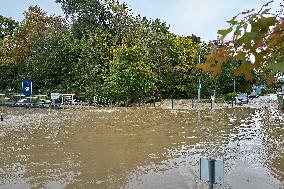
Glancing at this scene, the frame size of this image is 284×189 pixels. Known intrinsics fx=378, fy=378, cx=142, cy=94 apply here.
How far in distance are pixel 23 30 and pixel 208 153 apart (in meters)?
42.1

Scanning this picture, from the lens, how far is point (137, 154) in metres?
12.6

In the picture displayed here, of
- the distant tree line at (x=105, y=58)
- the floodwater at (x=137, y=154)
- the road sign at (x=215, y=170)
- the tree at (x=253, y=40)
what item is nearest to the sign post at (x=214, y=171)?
the road sign at (x=215, y=170)

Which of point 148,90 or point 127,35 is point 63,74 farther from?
point 148,90

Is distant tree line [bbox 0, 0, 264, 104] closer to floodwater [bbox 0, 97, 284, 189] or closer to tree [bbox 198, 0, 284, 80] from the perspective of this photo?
floodwater [bbox 0, 97, 284, 189]

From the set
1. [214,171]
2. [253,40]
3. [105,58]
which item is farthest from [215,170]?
[105,58]

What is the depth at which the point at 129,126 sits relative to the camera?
1981 centimetres

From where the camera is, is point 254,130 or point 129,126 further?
point 129,126

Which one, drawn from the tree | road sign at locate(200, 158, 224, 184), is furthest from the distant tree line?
the tree

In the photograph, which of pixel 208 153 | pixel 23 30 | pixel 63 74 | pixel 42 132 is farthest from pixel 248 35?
pixel 23 30

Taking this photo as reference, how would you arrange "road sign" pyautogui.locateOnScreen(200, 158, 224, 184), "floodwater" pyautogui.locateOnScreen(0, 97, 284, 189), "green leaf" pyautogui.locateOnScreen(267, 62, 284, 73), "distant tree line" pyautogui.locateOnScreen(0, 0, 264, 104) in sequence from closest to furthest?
"green leaf" pyautogui.locateOnScreen(267, 62, 284, 73) < "road sign" pyautogui.locateOnScreen(200, 158, 224, 184) < "floodwater" pyautogui.locateOnScreen(0, 97, 284, 189) < "distant tree line" pyautogui.locateOnScreen(0, 0, 264, 104)

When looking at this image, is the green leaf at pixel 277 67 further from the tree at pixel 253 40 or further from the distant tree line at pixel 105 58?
the distant tree line at pixel 105 58

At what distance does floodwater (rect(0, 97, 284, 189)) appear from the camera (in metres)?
9.55

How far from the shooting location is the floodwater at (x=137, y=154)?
9.55m

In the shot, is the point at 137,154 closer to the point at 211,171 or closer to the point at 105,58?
the point at 211,171
